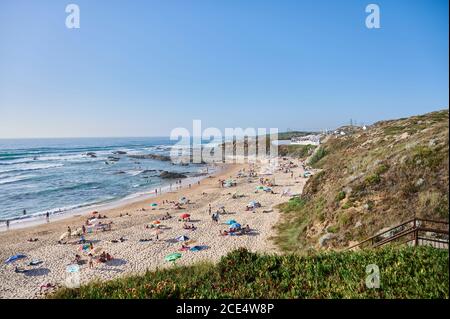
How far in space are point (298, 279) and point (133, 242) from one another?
56.0 feet

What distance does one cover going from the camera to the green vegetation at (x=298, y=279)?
5.90 metres

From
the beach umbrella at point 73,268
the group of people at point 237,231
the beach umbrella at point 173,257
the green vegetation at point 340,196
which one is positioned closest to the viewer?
the green vegetation at point 340,196

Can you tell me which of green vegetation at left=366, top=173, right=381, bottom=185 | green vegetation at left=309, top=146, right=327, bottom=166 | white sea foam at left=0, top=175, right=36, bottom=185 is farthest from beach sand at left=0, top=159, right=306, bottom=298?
white sea foam at left=0, top=175, right=36, bottom=185

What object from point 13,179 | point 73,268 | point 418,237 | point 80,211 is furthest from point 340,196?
point 13,179

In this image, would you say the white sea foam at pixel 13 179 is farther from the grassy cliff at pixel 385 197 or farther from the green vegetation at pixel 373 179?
the green vegetation at pixel 373 179

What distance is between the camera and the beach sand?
16.0m

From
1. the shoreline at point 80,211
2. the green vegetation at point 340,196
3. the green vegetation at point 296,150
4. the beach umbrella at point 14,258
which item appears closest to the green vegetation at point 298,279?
the green vegetation at point 340,196

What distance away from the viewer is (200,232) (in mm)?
22438

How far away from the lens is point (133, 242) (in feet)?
68.4

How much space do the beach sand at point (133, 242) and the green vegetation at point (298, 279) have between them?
165 inches

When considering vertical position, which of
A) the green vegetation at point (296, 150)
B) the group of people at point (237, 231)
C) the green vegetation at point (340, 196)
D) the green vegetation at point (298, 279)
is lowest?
the group of people at point (237, 231)

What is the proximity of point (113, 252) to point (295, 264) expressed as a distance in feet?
51.0

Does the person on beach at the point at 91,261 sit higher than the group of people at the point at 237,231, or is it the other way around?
the group of people at the point at 237,231
